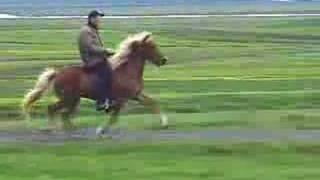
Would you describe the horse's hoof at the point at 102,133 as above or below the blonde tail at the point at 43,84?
below

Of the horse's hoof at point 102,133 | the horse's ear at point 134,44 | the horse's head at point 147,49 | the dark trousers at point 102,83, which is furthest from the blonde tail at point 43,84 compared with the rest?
the horse's head at point 147,49

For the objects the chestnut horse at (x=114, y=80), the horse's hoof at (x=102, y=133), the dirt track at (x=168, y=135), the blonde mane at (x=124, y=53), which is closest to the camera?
the dirt track at (x=168, y=135)

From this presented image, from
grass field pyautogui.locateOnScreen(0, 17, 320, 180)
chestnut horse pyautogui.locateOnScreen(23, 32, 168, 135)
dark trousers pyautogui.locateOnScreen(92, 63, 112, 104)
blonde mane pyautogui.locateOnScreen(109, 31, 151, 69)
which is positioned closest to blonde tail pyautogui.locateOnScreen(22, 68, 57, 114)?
chestnut horse pyautogui.locateOnScreen(23, 32, 168, 135)

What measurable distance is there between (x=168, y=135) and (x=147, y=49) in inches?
81.4

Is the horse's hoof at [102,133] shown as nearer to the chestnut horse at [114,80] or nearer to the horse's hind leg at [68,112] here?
the chestnut horse at [114,80]

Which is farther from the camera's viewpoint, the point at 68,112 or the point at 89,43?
the point at 68,112

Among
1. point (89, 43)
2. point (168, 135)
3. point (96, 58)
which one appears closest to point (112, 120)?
point (168, 135)

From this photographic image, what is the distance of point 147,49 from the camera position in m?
24.0

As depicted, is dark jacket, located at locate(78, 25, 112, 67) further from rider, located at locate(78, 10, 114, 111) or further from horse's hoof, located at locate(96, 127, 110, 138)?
horse's hoof, located at locate(96, 127, 110, 138)

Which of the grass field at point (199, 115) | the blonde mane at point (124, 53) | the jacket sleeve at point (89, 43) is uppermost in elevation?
the jacket sleeve at point (89, 43)

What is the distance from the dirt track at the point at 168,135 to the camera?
877 inches

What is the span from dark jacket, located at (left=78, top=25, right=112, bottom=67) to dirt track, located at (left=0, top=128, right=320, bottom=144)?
165 cm

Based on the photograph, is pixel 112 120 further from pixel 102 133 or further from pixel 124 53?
pixel 124 53

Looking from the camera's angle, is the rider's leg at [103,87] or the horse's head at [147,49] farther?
the horse's head at [147,49]
